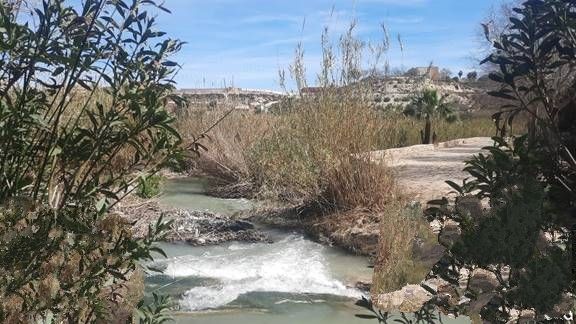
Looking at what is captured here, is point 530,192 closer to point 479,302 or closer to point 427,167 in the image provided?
point 479,302

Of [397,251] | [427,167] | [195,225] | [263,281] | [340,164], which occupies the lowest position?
[263,281]

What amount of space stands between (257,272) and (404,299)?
5.04 ft

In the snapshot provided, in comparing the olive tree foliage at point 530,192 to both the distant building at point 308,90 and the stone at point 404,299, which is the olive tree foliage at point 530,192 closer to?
the stone at point 404,299

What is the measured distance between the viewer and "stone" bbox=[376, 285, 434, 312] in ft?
14.9

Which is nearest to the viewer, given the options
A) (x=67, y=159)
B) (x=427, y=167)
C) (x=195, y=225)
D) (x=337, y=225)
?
(x=67, y=159)

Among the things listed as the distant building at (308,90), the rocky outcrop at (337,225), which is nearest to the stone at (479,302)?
the rocky outcrop at (337,225)

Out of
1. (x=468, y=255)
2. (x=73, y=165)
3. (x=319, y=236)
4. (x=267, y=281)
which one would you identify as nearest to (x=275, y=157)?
(x=319, y=236)

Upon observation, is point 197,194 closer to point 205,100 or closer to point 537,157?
point 205,100

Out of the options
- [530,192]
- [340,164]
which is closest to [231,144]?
[340,164]

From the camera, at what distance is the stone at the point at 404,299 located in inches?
179

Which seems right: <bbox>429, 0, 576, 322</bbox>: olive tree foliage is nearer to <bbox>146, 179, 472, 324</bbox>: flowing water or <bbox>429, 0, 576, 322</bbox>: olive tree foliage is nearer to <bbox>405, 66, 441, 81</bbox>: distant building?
<bbox>146, 179, 472, 324</bbox>: flowing water

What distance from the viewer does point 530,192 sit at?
1568 mm

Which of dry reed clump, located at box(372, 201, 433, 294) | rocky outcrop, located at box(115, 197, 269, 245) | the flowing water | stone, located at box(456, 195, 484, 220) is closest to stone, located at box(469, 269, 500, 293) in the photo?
stone, located at box(456, 195, 484, 220)

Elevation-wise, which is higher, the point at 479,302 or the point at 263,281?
the point at 479,302
